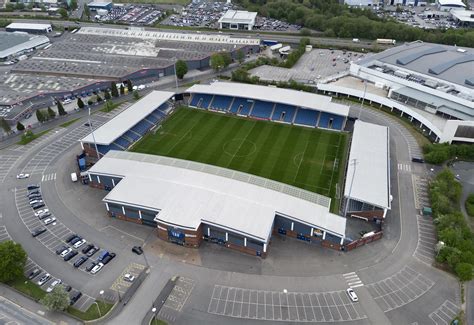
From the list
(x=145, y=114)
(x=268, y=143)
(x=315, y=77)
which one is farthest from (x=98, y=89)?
(x=315, y=77)

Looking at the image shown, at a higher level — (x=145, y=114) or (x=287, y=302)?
(x=145, y=114)

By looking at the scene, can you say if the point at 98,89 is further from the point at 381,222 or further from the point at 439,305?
the point at 439,305

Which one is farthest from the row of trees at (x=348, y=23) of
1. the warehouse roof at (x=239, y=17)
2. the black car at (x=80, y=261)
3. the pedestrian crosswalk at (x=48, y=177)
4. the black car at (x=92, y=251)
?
the black car at (x=80, y=261)

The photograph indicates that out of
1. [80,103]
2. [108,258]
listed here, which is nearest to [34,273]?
[108,258]

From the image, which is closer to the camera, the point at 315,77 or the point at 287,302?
the point at 287,302

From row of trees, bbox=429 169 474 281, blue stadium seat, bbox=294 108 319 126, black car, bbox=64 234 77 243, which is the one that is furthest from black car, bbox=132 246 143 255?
blue stadium seat, bbox=294 108 319 126

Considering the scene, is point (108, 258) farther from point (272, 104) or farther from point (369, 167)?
point (272, 104)
